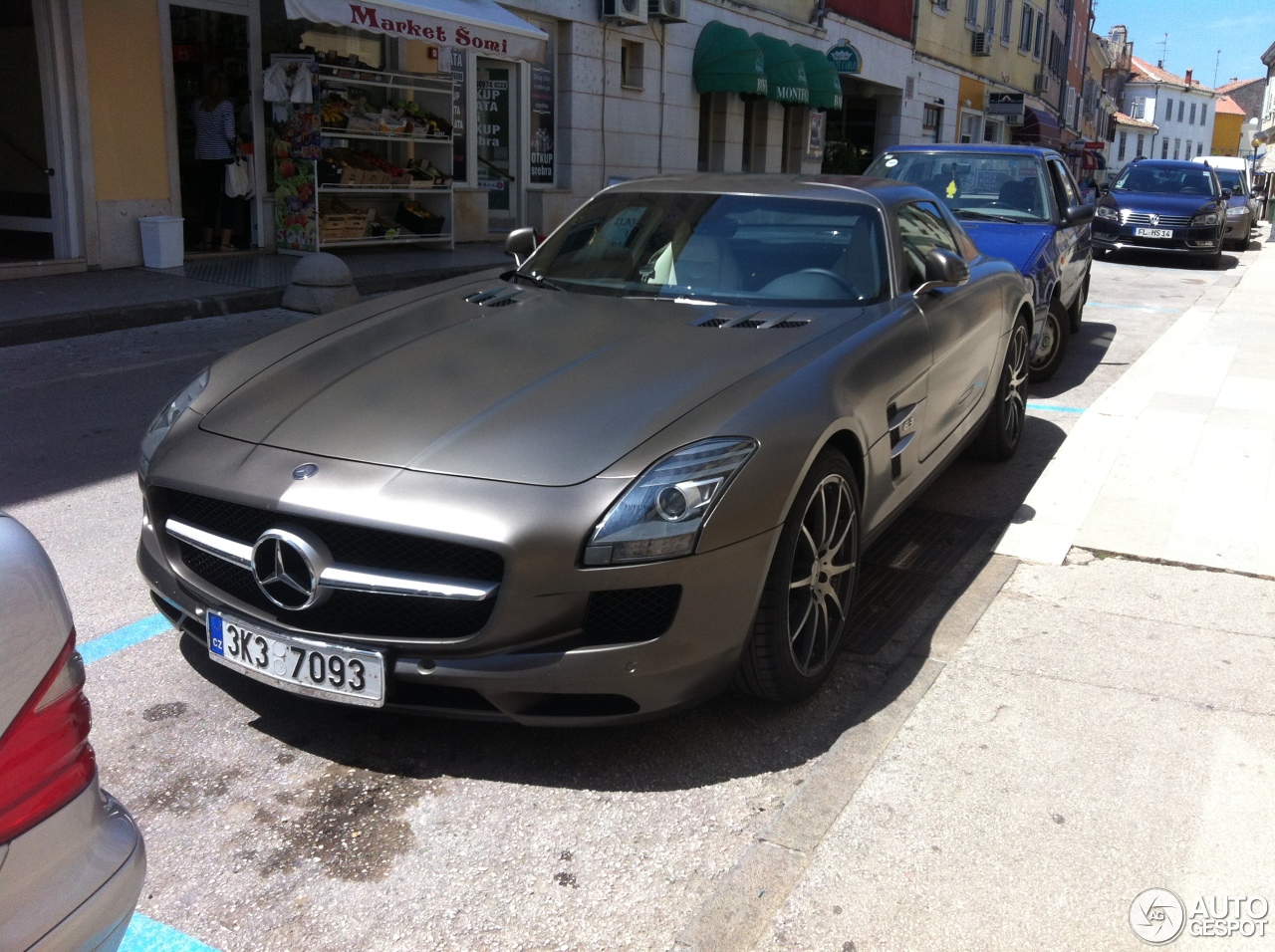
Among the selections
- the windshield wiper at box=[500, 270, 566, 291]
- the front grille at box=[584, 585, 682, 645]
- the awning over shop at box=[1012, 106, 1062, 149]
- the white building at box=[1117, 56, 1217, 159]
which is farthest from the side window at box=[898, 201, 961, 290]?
the white building at box=[1117, 56, 1217, 159]

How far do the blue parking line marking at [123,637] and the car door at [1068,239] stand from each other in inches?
257

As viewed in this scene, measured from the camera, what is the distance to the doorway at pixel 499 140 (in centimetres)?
1603

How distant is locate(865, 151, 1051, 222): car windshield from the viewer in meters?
8.76

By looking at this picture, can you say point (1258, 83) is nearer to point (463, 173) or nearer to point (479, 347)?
point (463, 173)

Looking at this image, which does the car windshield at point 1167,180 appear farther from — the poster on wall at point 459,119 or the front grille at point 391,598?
the front grille at point 391,598

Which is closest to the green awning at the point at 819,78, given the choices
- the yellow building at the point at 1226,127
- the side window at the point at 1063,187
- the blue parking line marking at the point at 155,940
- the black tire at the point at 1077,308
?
the black tire at the point at 1077,308

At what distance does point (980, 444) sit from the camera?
20.4 feet

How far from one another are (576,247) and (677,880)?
279 centimetres

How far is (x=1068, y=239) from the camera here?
28.4ft

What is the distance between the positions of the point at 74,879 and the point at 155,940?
868 millimetres

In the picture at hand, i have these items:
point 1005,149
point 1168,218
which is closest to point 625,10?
point 1168,218

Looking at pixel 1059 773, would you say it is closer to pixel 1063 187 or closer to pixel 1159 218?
pixel 1063 187

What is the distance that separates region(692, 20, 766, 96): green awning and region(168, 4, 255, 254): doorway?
29.9 ft

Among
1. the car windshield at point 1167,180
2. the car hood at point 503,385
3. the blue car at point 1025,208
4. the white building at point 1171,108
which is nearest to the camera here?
the car hood at point 503,385
